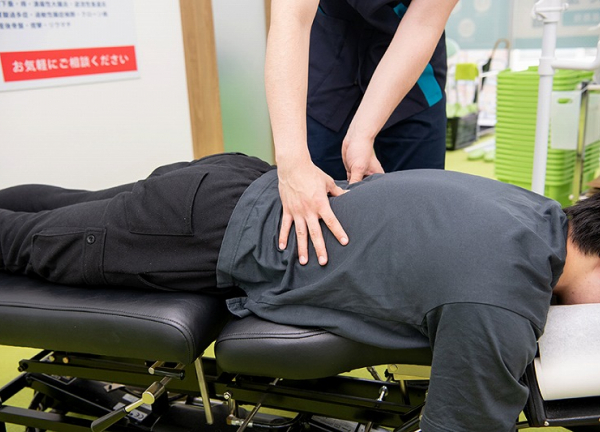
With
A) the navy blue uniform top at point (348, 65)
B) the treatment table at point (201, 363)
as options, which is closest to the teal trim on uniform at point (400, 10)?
the navy blue uniform top at point (348, 65)

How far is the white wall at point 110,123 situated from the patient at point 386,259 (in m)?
1.20

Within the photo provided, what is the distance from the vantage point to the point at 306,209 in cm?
97

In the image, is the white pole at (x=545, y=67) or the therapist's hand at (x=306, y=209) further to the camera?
the white pole at (x=545, y=67)

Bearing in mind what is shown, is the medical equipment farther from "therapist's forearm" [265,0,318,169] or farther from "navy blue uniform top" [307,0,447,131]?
"therapist's forearm" [265,0,318,169]

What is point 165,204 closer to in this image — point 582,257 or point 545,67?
point 582,257

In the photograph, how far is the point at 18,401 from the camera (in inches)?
66.9

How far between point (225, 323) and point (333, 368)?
0.25 meters

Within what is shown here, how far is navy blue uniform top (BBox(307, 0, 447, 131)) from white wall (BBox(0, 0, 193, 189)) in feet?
4.46

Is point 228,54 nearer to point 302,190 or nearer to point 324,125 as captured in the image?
point 324,125

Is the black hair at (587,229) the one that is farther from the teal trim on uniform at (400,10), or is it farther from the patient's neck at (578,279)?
the teal trim on uniform at (400,10)

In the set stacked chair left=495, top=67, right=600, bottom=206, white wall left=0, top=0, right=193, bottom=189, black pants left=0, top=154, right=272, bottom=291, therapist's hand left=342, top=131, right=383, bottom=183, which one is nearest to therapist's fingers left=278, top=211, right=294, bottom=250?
black pants left=0, top=154, right=272, bottom=291

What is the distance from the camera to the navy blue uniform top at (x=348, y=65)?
141 cm

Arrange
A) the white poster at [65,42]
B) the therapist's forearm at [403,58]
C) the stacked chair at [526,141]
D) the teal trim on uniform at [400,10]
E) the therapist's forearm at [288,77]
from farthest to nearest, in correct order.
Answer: the stacked chair at [526,141]
the white poster at [65,42]
the teal trim on uniform at [400,10]
the therapist's forearm at [403,58]
the therapist's forearm at [288,77]

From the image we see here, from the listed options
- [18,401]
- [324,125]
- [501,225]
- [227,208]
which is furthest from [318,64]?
[18,401]
